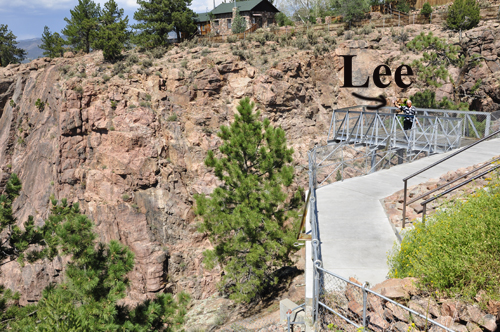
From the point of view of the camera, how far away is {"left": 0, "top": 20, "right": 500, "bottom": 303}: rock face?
25.3m

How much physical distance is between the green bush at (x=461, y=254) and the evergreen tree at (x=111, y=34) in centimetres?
3153

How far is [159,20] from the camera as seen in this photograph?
3409 centimetres

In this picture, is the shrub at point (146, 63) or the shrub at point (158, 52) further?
the shrub at point (158, 52)

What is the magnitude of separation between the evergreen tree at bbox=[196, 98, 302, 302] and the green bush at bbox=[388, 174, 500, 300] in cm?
972

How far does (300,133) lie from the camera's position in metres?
29.9

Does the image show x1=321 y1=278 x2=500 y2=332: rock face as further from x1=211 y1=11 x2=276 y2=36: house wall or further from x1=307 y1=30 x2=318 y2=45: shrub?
x1=211 y1=11 x2=276 y2=36: house wall

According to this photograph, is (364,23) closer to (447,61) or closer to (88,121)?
(447,61)

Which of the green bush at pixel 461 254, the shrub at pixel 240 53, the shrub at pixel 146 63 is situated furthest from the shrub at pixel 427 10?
the green bush at pixel 461 254

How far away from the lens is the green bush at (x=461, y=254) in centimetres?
453

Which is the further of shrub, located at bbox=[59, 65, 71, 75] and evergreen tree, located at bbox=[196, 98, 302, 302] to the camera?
shrub, located at bbox=[59, 65, 71, 75]

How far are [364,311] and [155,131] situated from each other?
24.2 meters

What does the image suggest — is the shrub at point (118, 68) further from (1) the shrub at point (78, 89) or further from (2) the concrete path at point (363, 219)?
(2) the concrete path at point (363, 219)

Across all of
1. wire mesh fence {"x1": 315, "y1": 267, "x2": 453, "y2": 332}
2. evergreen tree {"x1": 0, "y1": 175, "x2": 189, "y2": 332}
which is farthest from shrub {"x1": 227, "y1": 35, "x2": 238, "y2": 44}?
wire mesh fence {"x1": 315, "y1": 267, "x2": 453, "y2": 332}

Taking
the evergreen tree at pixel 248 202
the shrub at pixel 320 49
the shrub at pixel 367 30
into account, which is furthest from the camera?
the shrub at pixel 367 30
